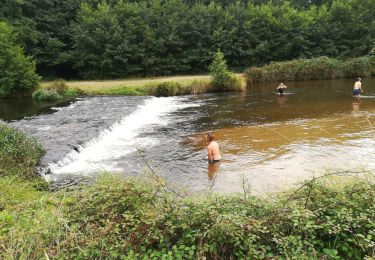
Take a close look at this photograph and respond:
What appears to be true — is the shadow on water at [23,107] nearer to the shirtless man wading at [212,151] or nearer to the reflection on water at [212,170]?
the shirtless man wading at [212,151]

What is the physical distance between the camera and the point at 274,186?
1040 cm

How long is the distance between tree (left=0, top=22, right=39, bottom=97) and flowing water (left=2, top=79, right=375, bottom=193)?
875 centimetres

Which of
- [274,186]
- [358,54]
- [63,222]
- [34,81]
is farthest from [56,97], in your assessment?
[358,54]

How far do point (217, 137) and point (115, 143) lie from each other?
501cm

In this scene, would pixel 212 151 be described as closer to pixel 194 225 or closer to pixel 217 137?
pixel 217 137

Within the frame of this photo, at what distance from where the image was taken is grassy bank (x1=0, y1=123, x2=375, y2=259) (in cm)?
516

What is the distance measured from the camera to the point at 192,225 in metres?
5.71

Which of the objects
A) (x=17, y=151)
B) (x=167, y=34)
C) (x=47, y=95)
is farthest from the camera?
(x=167, y=34)

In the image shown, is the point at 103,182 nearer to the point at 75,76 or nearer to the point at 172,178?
the point at 172,178

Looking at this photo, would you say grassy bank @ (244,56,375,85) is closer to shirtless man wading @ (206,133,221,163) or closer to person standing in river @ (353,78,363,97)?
person standing in river @ (353,78,363,97)

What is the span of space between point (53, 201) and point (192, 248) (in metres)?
2.81

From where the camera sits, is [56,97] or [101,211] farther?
[56,97]

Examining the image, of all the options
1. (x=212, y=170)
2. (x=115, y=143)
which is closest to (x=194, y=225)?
(x=212, y=170)

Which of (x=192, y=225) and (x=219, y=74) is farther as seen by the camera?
(x=219, y=74)
